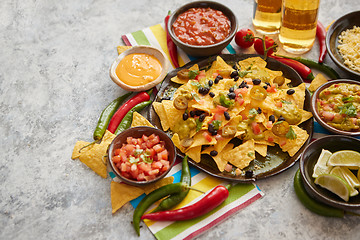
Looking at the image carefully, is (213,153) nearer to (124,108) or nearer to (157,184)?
(157,184)

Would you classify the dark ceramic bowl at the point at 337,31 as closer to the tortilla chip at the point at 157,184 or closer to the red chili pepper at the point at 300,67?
the red chili pepper at the point at 300,67

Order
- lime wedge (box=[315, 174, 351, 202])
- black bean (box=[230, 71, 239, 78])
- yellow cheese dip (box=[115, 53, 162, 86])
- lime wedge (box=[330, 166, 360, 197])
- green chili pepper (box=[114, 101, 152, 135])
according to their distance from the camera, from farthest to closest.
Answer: yellow cheese dip (box=[115, 53, 162, 86])
black bean (box=[230, 71, 239, 78])
green chili pepper (box=[114, 101, 152, 135])
lime wedge (box=[330, 166, 360, 197])
lime wedge (box=[315, 174, 351, 202])

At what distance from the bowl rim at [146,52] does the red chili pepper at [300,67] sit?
56.3 inches

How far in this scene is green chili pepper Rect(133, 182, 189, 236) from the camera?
3.83 meters

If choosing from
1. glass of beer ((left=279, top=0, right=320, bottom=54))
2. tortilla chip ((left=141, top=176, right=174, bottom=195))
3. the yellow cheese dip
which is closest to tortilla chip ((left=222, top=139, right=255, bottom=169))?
tortilla chip ((left=141, top=176, right=174, bottom=195))

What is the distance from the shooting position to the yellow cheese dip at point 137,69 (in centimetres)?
479

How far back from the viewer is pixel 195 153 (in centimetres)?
413

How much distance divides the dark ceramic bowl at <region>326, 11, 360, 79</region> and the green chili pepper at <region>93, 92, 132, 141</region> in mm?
2533

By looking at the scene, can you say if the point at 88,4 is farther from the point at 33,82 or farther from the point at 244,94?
the point at 244,94

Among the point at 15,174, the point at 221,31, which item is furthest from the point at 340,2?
the point at 15,174

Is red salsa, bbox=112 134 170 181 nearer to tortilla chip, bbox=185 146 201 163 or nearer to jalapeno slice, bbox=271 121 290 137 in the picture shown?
tortilla chip, bbox=185 146 201 163

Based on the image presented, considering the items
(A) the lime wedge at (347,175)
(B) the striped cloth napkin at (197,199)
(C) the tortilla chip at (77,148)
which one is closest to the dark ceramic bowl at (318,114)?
(A) the lime wedge at (347,175)

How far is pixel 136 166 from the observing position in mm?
3807

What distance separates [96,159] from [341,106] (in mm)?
2660
